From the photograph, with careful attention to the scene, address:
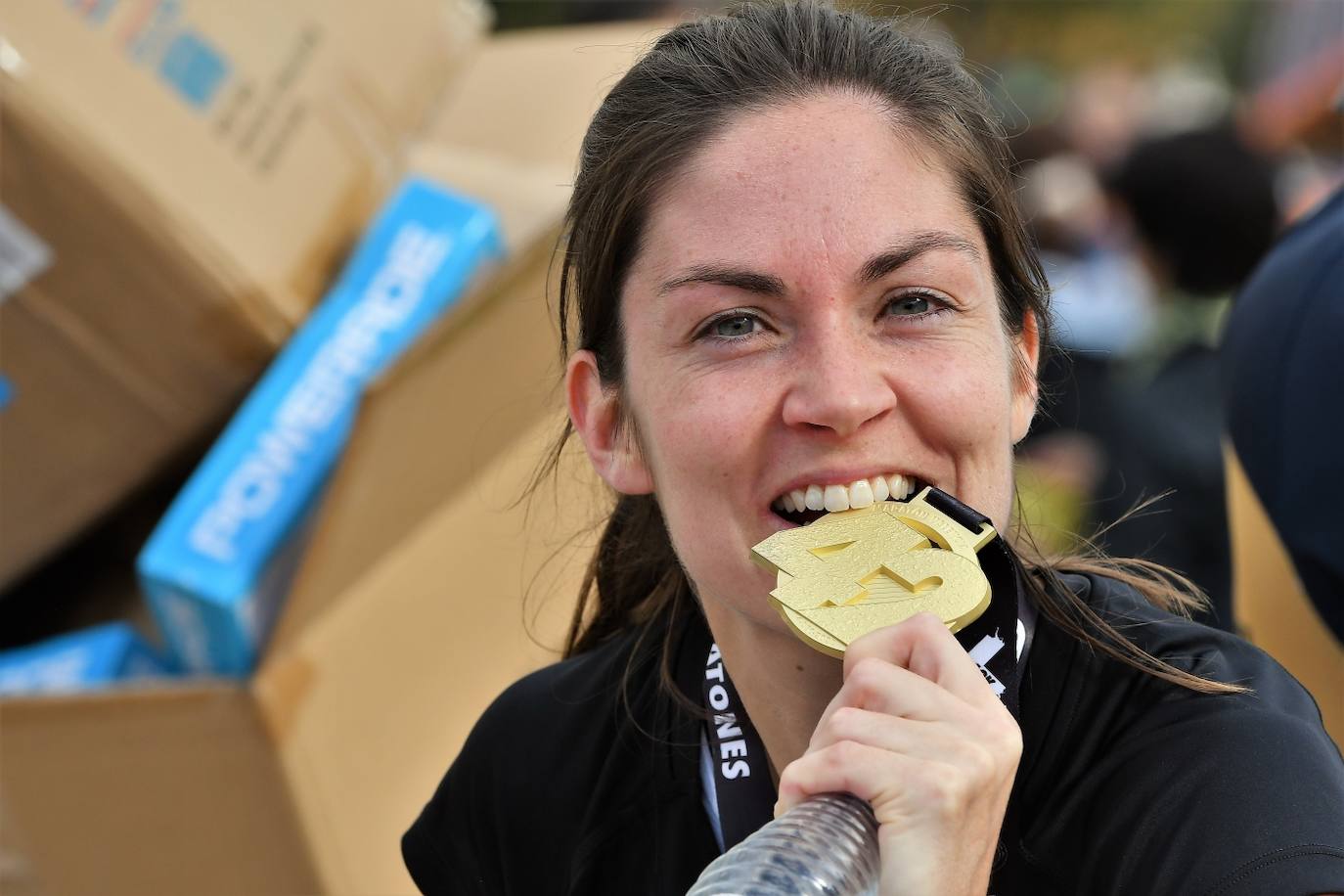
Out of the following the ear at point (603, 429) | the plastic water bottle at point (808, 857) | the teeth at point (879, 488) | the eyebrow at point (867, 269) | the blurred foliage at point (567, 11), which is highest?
the blurred foliage at point (567, 11)

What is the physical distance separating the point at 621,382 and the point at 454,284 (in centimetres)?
105

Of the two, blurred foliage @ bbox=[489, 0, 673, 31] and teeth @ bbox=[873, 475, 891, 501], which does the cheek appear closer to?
teeth @ bbox=[873, 475, 891, 501]

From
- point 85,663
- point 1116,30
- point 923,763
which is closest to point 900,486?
point 923,763

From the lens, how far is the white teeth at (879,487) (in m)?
1.33

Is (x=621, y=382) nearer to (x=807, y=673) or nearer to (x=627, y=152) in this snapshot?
(x=627, y=152)

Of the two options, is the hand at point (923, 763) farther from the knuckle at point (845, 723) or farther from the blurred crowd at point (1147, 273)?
the blurred crowd at point (1147, 273)

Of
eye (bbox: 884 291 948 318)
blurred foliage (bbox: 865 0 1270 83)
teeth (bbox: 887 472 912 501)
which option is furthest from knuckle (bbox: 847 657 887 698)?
blurred foliage (bbox: 865 0 1270 83)

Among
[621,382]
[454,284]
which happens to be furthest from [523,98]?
[621,382]

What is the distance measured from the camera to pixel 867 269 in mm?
1324

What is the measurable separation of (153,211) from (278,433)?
0.40 metres

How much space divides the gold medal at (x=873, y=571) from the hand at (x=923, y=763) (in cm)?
10

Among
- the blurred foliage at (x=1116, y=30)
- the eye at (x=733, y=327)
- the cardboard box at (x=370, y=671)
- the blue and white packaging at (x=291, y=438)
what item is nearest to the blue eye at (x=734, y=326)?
the eye at (x=733, y=327)

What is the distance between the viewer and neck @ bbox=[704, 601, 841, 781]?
144 cm

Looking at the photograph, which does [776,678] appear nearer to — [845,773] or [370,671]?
[845,773]
